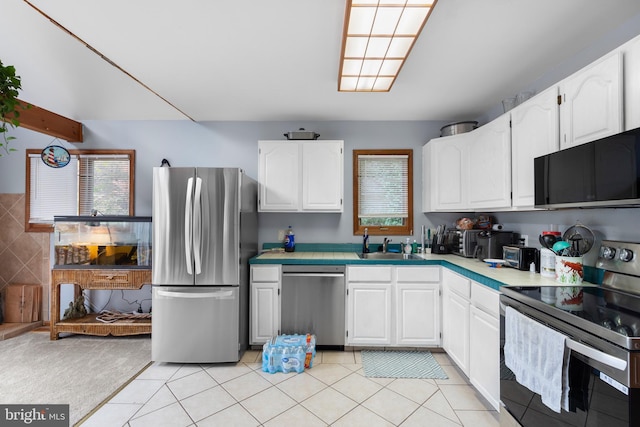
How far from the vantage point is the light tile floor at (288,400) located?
5.96ft

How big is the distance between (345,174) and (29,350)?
3.74 meters

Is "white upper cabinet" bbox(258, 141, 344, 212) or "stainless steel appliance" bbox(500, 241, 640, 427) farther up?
"white upper cabinet" bbox(258, 141, 344, 212)

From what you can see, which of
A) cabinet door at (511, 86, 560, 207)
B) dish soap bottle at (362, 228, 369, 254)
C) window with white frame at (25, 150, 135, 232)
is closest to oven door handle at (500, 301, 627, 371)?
cabinet door at (511, 86, 560, 207)

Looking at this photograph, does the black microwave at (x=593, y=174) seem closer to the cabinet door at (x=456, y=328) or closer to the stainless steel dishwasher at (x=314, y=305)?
the cabinet door at (x=456, y=328)

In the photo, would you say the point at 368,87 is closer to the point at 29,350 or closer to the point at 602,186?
the point at 602,186

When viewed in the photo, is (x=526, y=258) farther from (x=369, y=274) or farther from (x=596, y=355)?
(x=369, y=274)

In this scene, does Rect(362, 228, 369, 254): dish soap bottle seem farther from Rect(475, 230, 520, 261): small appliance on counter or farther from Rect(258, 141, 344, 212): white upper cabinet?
Rect(475, 230, 520, 261): small appliance on counter

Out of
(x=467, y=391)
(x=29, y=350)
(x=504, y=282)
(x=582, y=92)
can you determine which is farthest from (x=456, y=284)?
(x=29, y=350)

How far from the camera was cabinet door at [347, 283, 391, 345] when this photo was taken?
2688 mm

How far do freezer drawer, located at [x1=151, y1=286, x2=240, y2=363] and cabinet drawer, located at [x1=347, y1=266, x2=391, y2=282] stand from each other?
1.16 metres

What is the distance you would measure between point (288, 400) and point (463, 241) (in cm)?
214

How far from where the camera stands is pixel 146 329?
2992 mm

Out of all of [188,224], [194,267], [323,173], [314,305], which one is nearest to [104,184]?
[188,224]

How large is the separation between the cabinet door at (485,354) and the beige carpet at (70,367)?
272 cm
